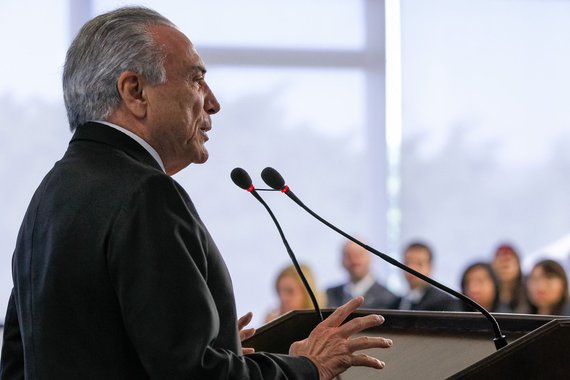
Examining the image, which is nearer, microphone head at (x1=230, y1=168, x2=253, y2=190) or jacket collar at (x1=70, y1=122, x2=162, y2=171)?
jacket collar at (x1=70, y1=122, x2=162, y2=171)

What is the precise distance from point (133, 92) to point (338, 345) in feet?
1.69

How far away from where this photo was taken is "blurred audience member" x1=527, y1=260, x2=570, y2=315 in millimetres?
4891

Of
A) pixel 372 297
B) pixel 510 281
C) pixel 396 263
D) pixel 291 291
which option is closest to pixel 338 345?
pixel 396 263

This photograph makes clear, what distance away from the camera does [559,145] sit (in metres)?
8.41

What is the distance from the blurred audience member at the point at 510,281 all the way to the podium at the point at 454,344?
326 cm

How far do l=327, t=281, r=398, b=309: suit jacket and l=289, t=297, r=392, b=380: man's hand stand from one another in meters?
4.14

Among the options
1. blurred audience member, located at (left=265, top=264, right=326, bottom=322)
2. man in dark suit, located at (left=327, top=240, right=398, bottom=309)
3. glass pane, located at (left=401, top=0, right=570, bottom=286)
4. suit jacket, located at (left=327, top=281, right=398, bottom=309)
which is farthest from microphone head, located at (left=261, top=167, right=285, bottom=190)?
glass pane, located at (left=401, top=0, right=570, bottom=286)

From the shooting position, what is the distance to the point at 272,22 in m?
8.07

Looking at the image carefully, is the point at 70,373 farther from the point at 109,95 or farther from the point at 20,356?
the point at 109,95

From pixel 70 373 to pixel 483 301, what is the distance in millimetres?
3847

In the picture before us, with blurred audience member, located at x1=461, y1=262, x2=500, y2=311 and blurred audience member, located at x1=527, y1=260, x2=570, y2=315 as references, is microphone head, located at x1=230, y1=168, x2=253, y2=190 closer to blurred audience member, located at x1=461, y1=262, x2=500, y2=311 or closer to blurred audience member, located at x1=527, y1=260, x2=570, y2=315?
blurred audience member, located at x1=527, y1=260, x2=570, y2=315

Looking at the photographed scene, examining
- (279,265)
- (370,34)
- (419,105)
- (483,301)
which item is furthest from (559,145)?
(483,301)

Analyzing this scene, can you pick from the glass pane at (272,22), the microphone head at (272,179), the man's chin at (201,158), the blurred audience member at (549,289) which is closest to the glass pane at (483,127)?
the glass pane at (272,22)

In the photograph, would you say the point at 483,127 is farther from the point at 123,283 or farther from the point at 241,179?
the point at 123,283
